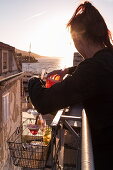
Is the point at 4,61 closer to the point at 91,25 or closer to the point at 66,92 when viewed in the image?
the point at 91,25

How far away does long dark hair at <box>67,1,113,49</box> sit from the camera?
5.59 ft

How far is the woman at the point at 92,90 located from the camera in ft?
4.65

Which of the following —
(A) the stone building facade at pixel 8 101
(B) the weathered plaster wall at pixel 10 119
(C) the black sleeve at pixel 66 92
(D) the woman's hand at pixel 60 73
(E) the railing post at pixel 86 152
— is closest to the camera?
(E) the railing post at pixel 86 152

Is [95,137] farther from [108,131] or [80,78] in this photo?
[80,78]

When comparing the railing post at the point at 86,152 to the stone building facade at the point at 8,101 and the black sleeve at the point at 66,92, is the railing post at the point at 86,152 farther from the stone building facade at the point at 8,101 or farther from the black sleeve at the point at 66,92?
the stone building facade at the point at 8,101

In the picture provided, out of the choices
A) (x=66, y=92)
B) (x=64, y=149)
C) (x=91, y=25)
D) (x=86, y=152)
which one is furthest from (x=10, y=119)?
(x=86, y=152)

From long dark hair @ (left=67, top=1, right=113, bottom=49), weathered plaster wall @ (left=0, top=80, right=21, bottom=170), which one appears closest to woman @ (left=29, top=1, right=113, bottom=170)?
long dark hair @ (left=67, top=1, right=113, bottom=49)

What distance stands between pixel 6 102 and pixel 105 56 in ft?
33.2

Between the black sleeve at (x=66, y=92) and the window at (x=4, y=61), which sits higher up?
the window at (x=4, y=61)

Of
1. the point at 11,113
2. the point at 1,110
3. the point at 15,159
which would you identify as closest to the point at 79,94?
the point at 15,159

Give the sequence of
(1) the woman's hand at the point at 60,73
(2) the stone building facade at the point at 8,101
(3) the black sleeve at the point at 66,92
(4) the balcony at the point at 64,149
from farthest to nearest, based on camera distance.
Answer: (2) the stone building facade at the point at 8,101 < (1) the woman's hand at the point at 60,73 < (3) the black sleeve at the point at 66,92 < (4) the balcony at the point at 64,149

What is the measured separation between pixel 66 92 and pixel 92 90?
0.14 m

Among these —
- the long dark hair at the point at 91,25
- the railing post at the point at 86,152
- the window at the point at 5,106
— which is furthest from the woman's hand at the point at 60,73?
the window at the point at 5,106

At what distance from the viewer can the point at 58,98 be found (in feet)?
4.86
